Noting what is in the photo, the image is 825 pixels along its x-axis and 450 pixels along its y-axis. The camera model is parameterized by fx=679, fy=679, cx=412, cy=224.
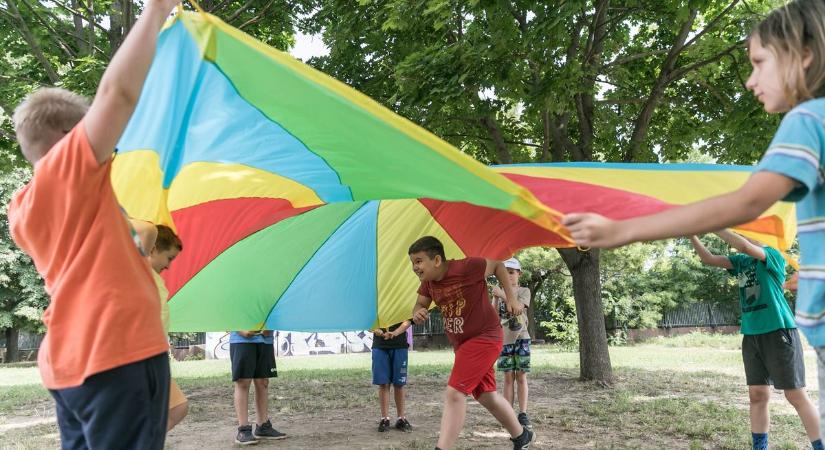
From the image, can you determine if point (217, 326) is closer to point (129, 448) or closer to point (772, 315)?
point (129, 448)

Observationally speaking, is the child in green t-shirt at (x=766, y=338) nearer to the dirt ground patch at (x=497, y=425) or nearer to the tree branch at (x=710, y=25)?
the dirt ground patch at (x=497, y=425)

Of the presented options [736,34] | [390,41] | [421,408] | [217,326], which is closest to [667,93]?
[736,34]

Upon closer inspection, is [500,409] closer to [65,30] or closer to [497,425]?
[497,425]

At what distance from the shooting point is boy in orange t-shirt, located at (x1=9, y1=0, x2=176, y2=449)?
1755 millimetres

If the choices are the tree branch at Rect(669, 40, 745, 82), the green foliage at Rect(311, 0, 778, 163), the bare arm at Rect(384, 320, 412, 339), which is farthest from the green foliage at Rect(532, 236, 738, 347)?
the bare arm at Rect(384, 320, 412, 339)

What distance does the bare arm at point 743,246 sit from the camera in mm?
3838

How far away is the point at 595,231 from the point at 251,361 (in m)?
4.66

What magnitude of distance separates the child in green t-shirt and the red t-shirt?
1417mm

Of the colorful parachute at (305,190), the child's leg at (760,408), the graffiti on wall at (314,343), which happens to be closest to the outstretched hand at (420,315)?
the colorful parachute at (305,190)

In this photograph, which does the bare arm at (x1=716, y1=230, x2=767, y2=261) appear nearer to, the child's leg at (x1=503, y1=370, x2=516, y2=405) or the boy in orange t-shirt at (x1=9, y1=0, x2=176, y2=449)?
the child's leg at (x1=503, y1=370, x2=516, y2=405)

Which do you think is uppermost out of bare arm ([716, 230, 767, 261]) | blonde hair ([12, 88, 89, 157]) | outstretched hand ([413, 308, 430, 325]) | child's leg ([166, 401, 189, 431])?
blonde hair ([12, 88, 89, 157])

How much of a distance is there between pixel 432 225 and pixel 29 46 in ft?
23.5

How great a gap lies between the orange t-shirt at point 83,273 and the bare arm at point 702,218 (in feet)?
3.92

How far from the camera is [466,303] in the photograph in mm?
4582
